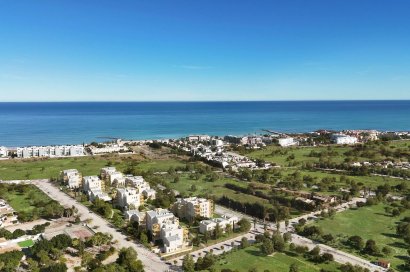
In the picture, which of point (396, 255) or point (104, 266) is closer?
point (104, 266)

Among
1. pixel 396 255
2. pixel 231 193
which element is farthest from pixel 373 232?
pixel 231 193

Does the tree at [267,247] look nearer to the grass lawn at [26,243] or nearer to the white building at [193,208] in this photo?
the white building at [193,208]

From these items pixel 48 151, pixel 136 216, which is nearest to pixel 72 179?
pixel 136 216

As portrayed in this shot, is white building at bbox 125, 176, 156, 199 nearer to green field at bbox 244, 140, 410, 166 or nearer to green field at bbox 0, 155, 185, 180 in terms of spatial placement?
green field at bbox 0, 155, 185, 180

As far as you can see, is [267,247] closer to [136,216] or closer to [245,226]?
[245,226]

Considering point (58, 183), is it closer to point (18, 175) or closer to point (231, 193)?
point (18, 175)

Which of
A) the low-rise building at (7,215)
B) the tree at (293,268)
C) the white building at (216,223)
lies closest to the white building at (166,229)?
the white building at (216,223)
